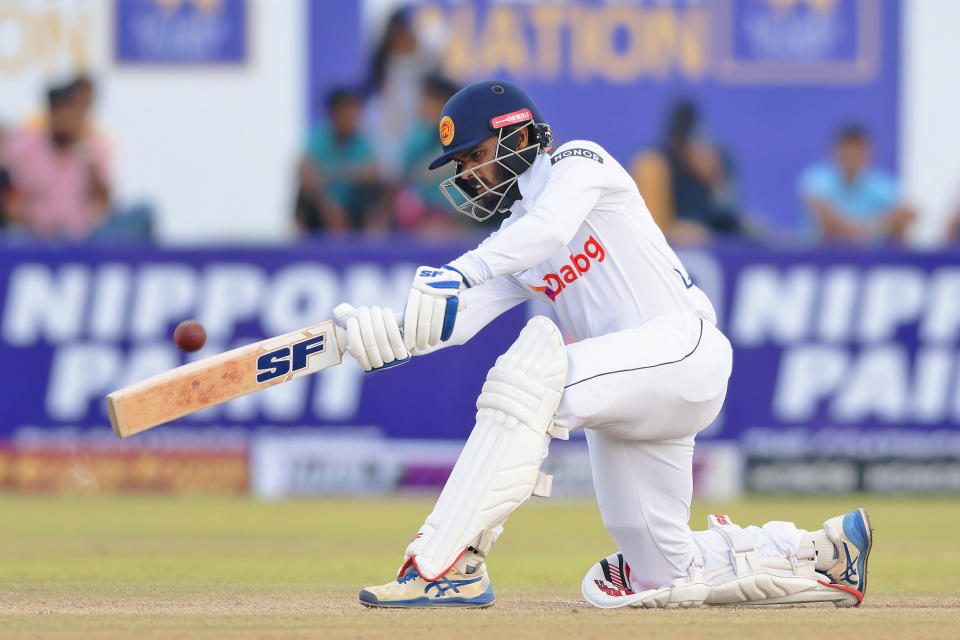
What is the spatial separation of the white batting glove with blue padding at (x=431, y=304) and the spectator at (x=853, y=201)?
7.49m

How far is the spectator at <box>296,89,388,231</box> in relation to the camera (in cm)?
1200

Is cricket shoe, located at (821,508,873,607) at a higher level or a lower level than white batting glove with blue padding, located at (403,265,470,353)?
lower

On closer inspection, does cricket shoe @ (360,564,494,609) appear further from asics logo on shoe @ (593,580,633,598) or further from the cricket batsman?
asics logo on shoe @ (593,580,633,598)

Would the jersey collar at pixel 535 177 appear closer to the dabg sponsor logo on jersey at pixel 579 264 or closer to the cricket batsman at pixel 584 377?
the cricket batsman at pixel 584 377

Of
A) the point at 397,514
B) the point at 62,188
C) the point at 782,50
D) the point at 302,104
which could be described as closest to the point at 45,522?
the point at 397,514

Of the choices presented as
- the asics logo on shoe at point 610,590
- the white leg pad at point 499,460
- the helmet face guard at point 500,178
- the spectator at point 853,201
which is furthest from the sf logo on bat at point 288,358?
the spectator at point 853,201

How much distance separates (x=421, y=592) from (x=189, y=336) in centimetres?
109

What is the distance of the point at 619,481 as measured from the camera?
529 centimetres

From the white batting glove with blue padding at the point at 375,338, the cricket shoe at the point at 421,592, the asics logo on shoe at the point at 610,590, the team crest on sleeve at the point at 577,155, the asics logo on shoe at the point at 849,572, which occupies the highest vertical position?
the team crest on sleeve at the point at 577,155

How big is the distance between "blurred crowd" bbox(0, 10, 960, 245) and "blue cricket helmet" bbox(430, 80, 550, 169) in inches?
244

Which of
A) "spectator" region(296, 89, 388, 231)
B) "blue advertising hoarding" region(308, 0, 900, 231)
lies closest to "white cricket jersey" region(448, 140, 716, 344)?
"spectator" region(296, 89, 388, 231)

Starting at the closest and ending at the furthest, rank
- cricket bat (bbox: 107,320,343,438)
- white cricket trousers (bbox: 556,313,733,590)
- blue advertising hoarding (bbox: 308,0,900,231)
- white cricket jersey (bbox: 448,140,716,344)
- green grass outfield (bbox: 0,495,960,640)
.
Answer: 1. green grass outfield (bbox: 0,495,960,640)
2. cricket bat (bbox: 107,320,343,438)
3. white cricket trousers (bbox: 556,313,733,590)
4. white cricket jersey (bbox: 448,140,716,344)
5. blue advertising hoarding (bbox: 308,0,900,231)

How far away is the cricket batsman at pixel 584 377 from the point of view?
193 inches

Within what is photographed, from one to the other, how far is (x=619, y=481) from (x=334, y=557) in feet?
8.42
